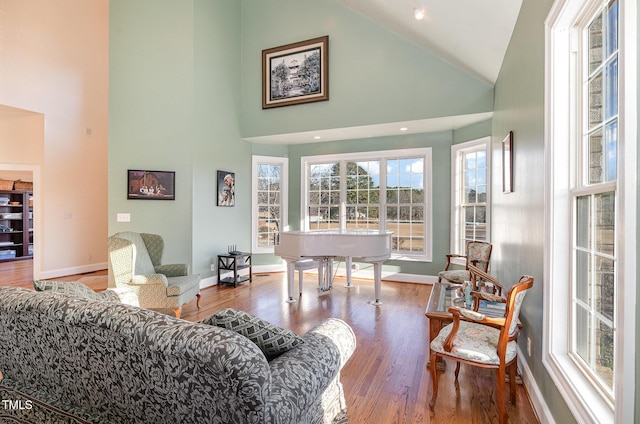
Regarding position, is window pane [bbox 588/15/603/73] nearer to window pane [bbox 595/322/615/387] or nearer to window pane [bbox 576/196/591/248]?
window pane [bbox 576/196/591/248]

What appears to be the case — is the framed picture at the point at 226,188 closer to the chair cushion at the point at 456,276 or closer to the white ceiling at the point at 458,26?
the white ceiling at the point at 458,26

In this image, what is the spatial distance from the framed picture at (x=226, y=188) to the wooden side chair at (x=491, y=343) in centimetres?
455

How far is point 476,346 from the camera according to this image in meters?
2.11

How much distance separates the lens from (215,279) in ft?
19.0

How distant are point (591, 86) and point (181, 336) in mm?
2232

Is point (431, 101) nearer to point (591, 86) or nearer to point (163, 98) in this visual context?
point (591, 86)

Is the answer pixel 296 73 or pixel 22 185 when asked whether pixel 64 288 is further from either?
pixel 22 185

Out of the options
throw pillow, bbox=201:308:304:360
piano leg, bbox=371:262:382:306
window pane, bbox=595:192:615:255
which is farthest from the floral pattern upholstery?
window pane, bbox=595:192:615:255

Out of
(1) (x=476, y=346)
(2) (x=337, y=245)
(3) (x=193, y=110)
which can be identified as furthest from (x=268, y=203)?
(1) (x=476, y=346)

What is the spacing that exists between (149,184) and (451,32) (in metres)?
4.82

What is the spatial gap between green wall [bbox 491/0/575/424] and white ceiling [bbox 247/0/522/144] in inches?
7.7

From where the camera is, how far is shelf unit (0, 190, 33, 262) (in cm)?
844

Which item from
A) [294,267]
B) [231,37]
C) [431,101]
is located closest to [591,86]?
[431,101]

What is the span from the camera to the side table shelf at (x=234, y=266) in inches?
221
